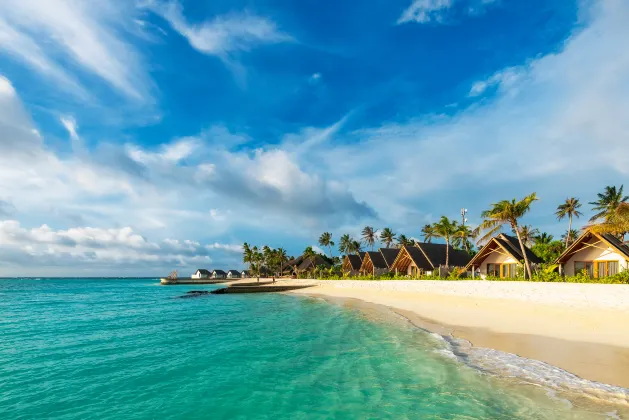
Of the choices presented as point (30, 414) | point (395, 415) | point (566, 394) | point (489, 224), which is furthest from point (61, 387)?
point (489, 224)

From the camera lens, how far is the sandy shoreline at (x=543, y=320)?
9172 millimetres

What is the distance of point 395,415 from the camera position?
655cm

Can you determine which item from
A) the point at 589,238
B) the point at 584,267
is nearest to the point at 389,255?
the point at 584,267

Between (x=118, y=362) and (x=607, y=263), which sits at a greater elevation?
(x=607, y=263)

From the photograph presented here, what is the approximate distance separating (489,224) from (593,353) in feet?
66.0

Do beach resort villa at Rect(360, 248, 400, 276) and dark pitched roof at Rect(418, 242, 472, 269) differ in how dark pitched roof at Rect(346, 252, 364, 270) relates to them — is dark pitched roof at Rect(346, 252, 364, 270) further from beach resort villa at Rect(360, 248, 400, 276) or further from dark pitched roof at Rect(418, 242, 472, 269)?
dark pitched roof at Rect(418, 242, 472, 269)

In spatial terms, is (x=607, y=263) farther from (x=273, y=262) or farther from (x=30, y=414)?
(x=273, y=262)

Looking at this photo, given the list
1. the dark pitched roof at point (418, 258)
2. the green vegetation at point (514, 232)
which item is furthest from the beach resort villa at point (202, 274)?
the dark pitched roof at point (418, 258)

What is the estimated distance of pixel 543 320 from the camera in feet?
47.7

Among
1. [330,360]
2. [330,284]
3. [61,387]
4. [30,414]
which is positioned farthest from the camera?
[330,284]

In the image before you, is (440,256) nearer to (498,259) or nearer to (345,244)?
(498,259)

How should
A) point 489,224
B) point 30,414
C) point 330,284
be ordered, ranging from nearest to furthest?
point 30,414 < point 489,224 < point 330,284

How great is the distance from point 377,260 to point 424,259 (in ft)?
36.1

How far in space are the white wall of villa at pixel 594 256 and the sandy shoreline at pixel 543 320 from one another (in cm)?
890
